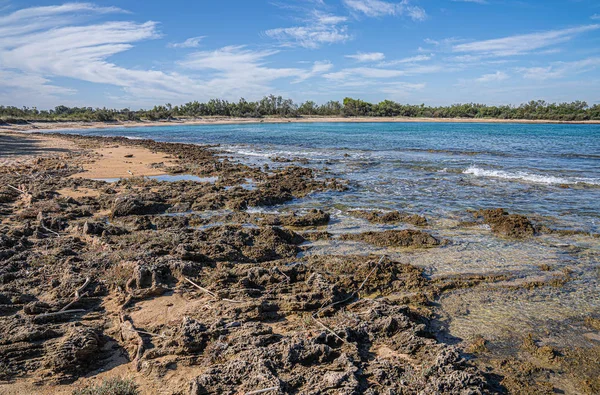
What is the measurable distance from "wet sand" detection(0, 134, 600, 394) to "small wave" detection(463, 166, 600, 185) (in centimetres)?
849

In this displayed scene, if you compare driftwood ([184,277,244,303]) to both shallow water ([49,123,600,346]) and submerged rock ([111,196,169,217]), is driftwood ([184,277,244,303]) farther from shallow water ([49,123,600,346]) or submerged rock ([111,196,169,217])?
submerged rock ([111,196,169,217])

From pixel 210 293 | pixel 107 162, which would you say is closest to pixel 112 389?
pixel 210 293

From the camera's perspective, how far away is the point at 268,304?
577cm

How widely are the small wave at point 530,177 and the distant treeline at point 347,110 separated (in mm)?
104870

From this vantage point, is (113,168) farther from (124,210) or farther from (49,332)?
(49,332)

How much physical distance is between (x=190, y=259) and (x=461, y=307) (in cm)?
534

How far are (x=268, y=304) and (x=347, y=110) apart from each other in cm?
13461

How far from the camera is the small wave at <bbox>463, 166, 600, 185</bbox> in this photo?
16844 mm

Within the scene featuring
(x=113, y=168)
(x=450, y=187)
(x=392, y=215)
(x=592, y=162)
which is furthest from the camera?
(x=592, y=162)

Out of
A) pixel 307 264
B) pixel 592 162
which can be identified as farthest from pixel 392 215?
pixel 592 162

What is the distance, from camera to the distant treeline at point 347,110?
108375mm

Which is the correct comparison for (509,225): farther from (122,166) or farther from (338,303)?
(122,166)

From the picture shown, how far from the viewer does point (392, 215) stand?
11102 mm

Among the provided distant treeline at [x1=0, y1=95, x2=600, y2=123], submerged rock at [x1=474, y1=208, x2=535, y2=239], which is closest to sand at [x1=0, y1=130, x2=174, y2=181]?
submerged rock at [x1=474, y1=208, x2=535, y2=239]
